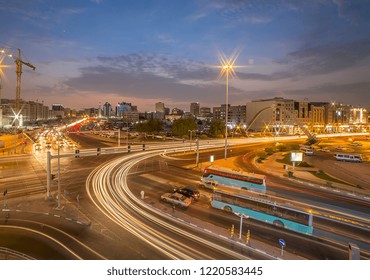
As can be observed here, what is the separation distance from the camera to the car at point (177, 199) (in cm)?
2278

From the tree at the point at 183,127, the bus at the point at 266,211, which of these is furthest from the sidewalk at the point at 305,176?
the tree at the point at 183,127

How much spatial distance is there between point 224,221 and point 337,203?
14407 millimetres

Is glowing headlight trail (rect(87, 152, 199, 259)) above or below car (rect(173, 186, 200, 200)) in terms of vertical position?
below

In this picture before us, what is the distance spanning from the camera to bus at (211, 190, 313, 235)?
17.9 metres

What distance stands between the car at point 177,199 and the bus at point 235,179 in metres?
6.94

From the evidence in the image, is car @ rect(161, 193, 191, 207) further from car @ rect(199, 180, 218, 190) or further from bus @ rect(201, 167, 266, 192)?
bus @ rect(201, 167, 266, 192)

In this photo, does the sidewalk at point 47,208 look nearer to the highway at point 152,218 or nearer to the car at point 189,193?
the highway at point 152,218

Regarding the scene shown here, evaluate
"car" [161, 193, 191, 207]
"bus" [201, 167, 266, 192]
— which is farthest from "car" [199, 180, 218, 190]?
"car" [161, 193, 191, 207]

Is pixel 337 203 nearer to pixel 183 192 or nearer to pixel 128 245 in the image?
pixel 183 192

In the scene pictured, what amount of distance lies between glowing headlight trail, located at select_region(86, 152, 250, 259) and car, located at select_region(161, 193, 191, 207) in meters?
2.35

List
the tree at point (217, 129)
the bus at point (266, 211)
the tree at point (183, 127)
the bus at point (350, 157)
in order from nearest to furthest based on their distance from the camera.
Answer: the bus at point (266, 211), the bus at point (350, 157), the tree at point (183, 127), the tree at point (217, 129)

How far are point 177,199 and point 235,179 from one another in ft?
30.8

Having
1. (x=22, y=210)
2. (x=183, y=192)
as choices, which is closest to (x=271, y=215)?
(x=183, y=192)
